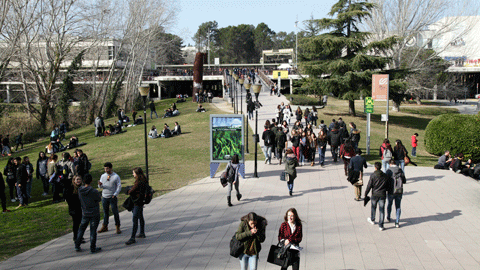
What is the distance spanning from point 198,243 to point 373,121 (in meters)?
28.5

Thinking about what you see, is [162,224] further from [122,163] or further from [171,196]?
[122,163]

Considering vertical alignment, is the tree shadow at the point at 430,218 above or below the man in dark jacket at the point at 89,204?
below

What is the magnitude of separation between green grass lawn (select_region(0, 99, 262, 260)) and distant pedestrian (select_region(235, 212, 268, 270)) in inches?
213

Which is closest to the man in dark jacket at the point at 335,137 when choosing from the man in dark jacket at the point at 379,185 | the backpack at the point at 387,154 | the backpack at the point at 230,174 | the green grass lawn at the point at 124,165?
the backpack at the point at 387,154

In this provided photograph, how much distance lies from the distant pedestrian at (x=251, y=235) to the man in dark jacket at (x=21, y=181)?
8.88m

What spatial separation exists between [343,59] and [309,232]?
2693 centimetres

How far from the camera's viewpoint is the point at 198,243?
8.47 metres

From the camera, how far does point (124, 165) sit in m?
18.8

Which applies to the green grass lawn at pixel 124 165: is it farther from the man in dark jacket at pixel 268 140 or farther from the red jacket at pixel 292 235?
the red jacket at pixel 292 235

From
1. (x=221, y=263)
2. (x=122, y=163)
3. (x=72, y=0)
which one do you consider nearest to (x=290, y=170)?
(x=221, y=263)

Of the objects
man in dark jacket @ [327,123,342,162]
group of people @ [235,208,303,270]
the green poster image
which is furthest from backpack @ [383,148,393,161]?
group of people @ [235,208,303,270]

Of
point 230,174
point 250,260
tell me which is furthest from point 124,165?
point 250,260

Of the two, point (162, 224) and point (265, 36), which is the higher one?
point (265, 36)

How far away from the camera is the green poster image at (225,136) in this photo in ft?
48.1
